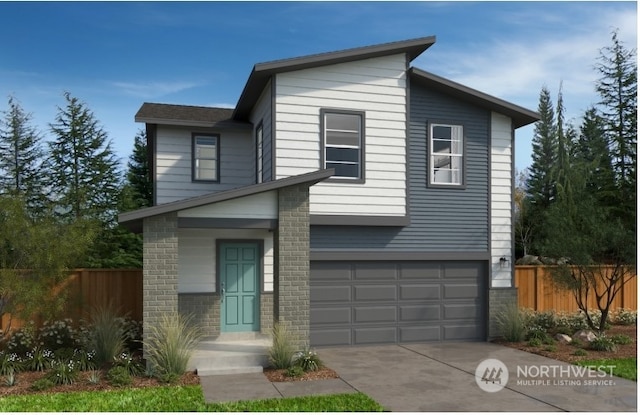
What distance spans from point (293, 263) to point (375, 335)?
3361mm

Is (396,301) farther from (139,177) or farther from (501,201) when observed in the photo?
(139,177)

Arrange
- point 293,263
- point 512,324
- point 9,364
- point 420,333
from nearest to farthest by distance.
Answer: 1. point 9,364
2. point 293,263
3. point 512,324
4. point 420,333

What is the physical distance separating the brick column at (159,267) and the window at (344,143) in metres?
3.91

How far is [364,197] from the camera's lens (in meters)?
12.3

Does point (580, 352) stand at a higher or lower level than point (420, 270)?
lower

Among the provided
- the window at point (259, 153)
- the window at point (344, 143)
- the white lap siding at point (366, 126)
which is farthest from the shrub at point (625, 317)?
the window at point (259, 153)

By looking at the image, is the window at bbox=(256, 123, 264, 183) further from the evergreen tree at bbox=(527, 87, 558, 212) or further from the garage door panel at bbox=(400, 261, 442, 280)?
the evergreen tree at bbox=(527, 87, 558, 212)

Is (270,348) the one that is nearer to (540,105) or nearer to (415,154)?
(415,154)

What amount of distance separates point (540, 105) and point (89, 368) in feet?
144

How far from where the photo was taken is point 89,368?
9.88 meters

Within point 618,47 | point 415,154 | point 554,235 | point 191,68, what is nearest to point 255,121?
point 415,154

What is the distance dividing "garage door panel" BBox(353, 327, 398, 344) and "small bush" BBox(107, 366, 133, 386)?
5.33 meters

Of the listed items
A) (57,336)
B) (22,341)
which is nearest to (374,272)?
(57,336)

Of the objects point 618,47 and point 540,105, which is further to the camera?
point 540,105
